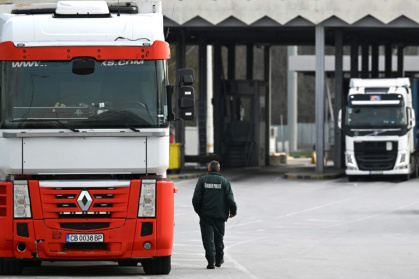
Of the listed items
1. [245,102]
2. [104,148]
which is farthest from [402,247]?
[245,102]

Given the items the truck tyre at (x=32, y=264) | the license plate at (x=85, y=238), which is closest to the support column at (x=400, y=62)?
the truck tyre at (x=32, y=264)

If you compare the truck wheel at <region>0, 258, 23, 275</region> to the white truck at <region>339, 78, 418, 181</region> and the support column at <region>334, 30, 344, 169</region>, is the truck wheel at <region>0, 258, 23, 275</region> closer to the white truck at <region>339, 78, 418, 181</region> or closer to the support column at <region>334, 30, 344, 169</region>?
the white truck at <region>339, 78, 418, 181</region>

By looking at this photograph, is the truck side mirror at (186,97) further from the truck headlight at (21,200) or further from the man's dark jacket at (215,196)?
the truck headlight at (21,200)

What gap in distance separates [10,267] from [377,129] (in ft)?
89.9

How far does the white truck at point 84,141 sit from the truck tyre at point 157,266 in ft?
1.45

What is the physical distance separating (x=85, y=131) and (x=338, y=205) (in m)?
17.6

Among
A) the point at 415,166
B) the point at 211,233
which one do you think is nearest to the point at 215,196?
the point at 211,233

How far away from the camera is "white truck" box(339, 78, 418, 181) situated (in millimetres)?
41875

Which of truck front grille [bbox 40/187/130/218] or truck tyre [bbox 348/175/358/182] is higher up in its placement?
truck front grille [bbox 40/187/130/218]

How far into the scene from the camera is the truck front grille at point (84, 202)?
15508 mm

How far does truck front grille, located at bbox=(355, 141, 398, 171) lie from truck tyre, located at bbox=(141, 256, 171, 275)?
26.2 meters

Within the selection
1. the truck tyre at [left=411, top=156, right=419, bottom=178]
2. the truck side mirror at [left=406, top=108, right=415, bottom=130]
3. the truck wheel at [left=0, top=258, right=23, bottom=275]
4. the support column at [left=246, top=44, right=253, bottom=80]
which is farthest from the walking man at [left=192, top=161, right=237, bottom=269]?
the support column at [left=246, top=44, right=253, bottom=80]

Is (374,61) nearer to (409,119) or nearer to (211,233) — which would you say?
(409,119)

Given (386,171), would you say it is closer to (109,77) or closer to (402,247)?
(402,247)
